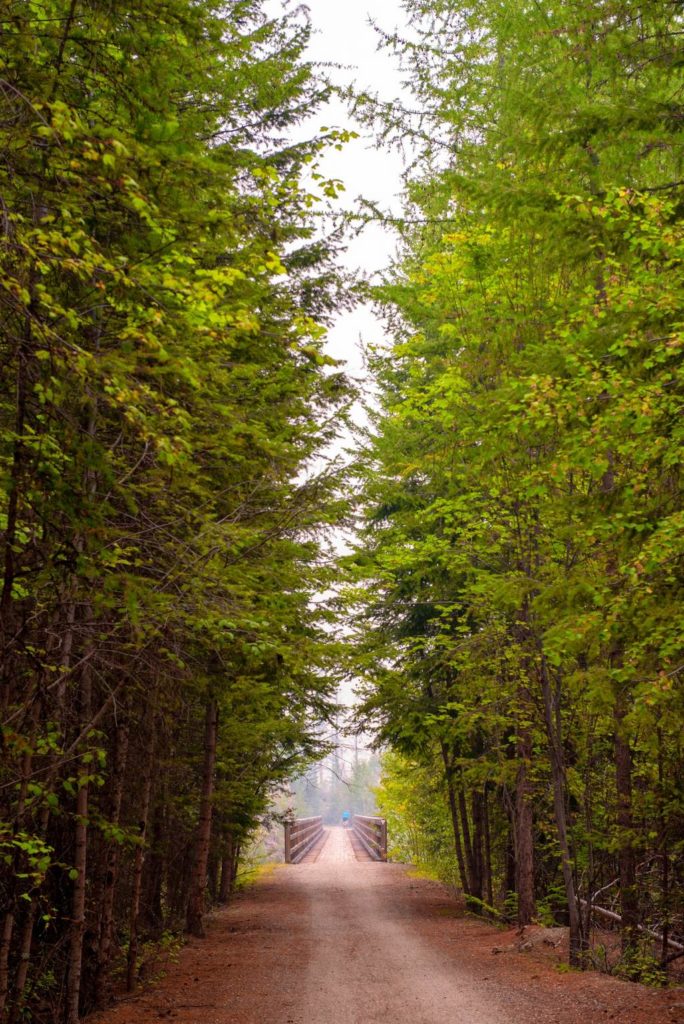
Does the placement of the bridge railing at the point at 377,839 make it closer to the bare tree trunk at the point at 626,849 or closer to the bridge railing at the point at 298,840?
the bridge railing at the point at 298,840

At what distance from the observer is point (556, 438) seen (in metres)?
8.52

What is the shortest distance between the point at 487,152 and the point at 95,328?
6300 mm

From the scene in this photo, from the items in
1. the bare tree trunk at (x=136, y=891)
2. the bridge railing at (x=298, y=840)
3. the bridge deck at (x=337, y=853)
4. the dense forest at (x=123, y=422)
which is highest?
the dense forest at (x=123, y=422)

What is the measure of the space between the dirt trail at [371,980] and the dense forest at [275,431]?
0.82 metres

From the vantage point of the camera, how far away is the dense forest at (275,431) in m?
4.87

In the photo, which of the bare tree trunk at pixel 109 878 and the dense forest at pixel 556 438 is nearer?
the dense forest at pixel 556 438

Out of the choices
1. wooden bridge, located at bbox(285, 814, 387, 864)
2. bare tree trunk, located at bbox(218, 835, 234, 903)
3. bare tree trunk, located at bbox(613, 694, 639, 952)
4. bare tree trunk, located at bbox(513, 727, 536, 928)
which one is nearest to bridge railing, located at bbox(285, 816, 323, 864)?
wooden bridge, located at bbox(285, 814, 387, 864)

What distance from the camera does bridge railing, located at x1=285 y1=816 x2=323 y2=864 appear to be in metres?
29.0

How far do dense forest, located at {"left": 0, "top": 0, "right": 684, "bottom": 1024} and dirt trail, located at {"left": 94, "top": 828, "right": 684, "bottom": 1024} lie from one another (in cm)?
82

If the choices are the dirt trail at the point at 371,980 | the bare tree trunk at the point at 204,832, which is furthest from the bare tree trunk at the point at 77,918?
the bare tree trunk at the point at 204,832

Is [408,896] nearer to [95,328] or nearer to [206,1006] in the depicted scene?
[206,1006]

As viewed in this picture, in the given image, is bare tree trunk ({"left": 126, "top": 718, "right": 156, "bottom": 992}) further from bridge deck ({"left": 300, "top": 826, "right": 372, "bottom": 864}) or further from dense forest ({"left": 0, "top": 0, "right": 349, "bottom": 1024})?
bridge deck ({"left": 300, "top": 826, "right": 372, "bottom": 864})

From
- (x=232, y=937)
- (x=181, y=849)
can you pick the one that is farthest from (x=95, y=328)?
(x=181, y=849)

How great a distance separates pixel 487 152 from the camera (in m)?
10.4
